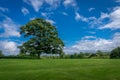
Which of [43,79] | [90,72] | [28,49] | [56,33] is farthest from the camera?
[56,33]

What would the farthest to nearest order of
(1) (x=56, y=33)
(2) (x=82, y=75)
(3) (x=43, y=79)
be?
(1) (x=56, y=33), (2) (x=82, y=75), (3) (x=43, y=79)

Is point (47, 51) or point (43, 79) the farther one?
point (47, 51)

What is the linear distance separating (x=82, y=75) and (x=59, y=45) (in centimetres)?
4461

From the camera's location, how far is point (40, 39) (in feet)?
202

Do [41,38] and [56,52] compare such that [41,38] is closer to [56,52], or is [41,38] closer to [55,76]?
[56,52]

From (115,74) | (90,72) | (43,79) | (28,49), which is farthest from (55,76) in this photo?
(28,49)

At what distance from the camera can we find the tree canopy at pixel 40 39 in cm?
6016

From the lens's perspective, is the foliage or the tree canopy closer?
the tree canopy

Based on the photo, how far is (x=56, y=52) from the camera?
62500 mm

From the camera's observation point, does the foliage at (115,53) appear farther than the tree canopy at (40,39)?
Yes

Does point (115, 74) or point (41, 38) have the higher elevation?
point (41, 38)

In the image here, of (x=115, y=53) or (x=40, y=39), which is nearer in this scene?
(x=40, y=39)

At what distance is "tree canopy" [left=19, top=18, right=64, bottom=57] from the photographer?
197 ft

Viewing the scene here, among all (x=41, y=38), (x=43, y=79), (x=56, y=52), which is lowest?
(x=43, y=79)
